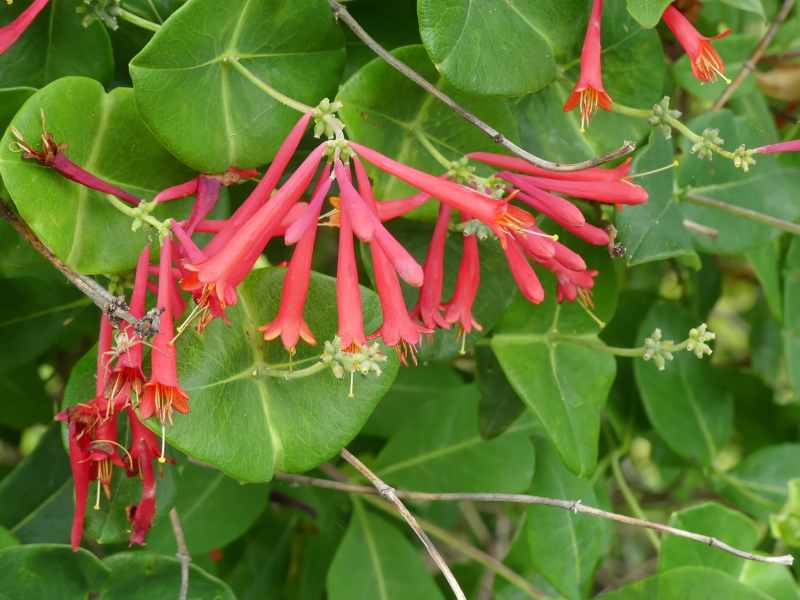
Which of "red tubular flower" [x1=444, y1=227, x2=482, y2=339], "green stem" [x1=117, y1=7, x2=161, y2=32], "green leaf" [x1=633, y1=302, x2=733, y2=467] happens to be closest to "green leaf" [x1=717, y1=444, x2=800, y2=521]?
"green leaf" [x1=633, y1=302, x2=733, y2=467]

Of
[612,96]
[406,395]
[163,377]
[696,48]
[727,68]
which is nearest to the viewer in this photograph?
[163,377]

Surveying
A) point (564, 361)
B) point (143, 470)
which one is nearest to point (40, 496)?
point (143, 470)

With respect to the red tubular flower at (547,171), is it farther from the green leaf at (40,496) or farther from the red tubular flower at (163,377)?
the green leaf at (40,496)

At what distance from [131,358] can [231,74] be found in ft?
0.99

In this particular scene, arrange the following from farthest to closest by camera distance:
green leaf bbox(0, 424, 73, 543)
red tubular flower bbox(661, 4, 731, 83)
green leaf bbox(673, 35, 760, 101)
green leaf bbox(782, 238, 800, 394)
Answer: green leaf bbox(782, 238, 800, 394) → green leaf bbox(673, 35, 760, 101) → green leaf bbox(0, 424, 73, 543) → red tubular flower bbox(661, 4, 731, 83)

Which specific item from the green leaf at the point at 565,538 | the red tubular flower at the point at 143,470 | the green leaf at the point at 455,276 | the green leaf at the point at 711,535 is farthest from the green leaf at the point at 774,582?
the red tubular flower at the point at 143,470

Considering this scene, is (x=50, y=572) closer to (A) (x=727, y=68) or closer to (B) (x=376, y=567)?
(B) (x=376, y=567)

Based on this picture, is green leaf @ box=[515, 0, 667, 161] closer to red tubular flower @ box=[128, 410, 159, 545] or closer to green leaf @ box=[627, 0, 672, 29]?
green leaf @ box=[627, 0, 672, 29]

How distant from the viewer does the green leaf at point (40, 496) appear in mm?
1208

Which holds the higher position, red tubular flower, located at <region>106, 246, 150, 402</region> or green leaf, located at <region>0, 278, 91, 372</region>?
red tubular flower, located at <region>106, 246, 150, 402</region>

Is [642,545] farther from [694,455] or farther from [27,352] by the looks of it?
[27,352]

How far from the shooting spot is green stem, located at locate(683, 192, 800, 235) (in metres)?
1.21

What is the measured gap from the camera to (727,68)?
1464 millimetres

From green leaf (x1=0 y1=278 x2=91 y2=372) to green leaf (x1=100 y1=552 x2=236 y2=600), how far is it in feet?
1.01
